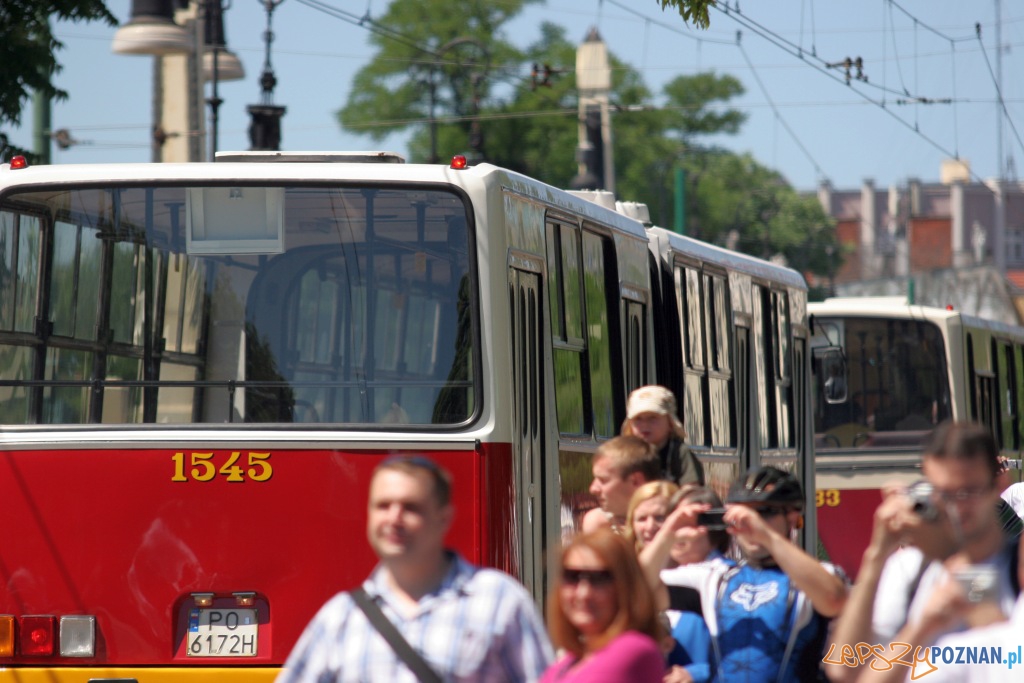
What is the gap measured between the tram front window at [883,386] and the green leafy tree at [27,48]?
7.91 meters

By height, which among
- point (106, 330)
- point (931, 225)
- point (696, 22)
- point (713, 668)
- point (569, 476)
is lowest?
point (713, 668)

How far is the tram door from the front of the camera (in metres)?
8.04

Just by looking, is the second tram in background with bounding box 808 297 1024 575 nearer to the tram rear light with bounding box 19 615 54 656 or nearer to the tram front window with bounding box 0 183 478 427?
the tram front window with bounding box 0 183 478 427

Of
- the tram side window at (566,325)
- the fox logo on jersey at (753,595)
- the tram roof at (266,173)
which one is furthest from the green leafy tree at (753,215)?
the fox logo on jersey at (753,595)

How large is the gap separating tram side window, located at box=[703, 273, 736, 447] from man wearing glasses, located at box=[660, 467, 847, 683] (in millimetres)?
7683

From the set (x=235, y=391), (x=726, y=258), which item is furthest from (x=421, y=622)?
(x=726, y=258)

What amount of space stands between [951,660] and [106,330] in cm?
493

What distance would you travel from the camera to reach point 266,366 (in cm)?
795

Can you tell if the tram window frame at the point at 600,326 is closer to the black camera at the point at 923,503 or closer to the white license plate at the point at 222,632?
the white license plate at the point at 222,632

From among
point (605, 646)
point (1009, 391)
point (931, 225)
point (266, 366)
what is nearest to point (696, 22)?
point (266, 366)

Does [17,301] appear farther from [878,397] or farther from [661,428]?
[878,397]

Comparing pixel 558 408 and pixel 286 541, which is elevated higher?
pixel 558 408

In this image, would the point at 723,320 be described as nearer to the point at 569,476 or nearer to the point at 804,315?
the point at 804,315

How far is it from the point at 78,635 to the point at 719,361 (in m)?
6.58
